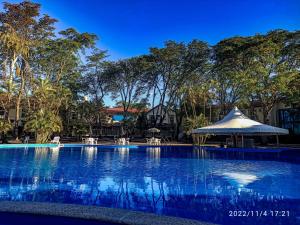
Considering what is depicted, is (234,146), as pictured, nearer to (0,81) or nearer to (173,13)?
(173,13)

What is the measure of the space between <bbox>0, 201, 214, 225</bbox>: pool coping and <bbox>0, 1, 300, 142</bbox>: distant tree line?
21697 mm

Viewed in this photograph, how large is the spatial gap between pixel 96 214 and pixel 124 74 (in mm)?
33713

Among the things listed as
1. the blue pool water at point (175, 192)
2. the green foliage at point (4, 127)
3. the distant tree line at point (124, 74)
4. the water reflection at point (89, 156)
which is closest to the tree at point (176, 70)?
the distant tree line at point (124, 74)

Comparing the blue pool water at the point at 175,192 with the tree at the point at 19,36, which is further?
the tree at the point at 19,36

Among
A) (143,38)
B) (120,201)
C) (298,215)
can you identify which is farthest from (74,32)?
(298,215)

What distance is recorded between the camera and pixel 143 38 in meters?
30.2

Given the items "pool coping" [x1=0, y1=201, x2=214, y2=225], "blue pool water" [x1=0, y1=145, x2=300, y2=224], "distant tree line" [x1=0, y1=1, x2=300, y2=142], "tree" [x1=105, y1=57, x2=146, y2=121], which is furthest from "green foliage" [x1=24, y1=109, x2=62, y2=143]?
"pool coping" [x1=0, y1=201, x2=214, y2=225]

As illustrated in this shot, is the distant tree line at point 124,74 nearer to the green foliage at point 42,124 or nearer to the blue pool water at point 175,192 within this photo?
the green foliage at point 42,124

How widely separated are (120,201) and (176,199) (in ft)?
4.27

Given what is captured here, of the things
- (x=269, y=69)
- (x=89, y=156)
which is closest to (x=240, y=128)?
(x=269, y=69)

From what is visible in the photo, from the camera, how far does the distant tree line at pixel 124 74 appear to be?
2517cm

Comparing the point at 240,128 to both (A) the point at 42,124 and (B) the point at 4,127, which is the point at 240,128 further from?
(B) the point at 4,127

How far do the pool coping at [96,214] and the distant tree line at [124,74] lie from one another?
21.7 meters

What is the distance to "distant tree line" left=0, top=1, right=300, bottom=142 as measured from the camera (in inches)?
991
